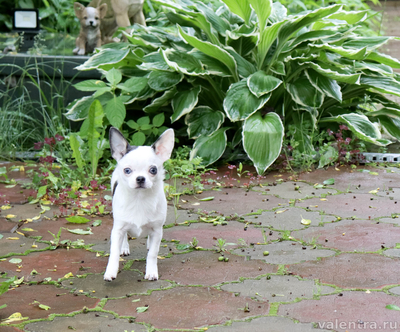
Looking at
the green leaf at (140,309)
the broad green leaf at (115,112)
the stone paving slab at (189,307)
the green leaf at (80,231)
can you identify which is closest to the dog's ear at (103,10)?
the broad green leaf at (115,112)

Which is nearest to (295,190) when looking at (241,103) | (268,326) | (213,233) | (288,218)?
(288,218)

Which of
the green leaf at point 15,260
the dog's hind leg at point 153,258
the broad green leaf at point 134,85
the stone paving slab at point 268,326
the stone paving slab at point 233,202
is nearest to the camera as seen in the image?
the stone paving slab at point 268,326

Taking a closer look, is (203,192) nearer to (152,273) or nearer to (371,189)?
(371,189)

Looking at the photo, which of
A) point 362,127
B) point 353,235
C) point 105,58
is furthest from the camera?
point 105,58

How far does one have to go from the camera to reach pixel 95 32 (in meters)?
5.71

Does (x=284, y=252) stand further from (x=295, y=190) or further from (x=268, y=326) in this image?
(x=295, y=190)

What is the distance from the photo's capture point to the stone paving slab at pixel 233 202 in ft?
11.7

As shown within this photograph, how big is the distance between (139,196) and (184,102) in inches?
90.9

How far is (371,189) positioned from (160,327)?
249 centimetres

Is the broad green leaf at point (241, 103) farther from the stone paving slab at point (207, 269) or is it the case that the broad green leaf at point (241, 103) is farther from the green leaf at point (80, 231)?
the stone paving slab at point (207, 269)

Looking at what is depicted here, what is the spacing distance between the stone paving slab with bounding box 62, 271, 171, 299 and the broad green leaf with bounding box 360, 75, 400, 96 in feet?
9.73

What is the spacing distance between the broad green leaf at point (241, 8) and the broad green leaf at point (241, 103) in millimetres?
674

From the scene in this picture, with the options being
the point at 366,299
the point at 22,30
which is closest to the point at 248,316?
the point at 366,299

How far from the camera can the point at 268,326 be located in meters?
1.97
